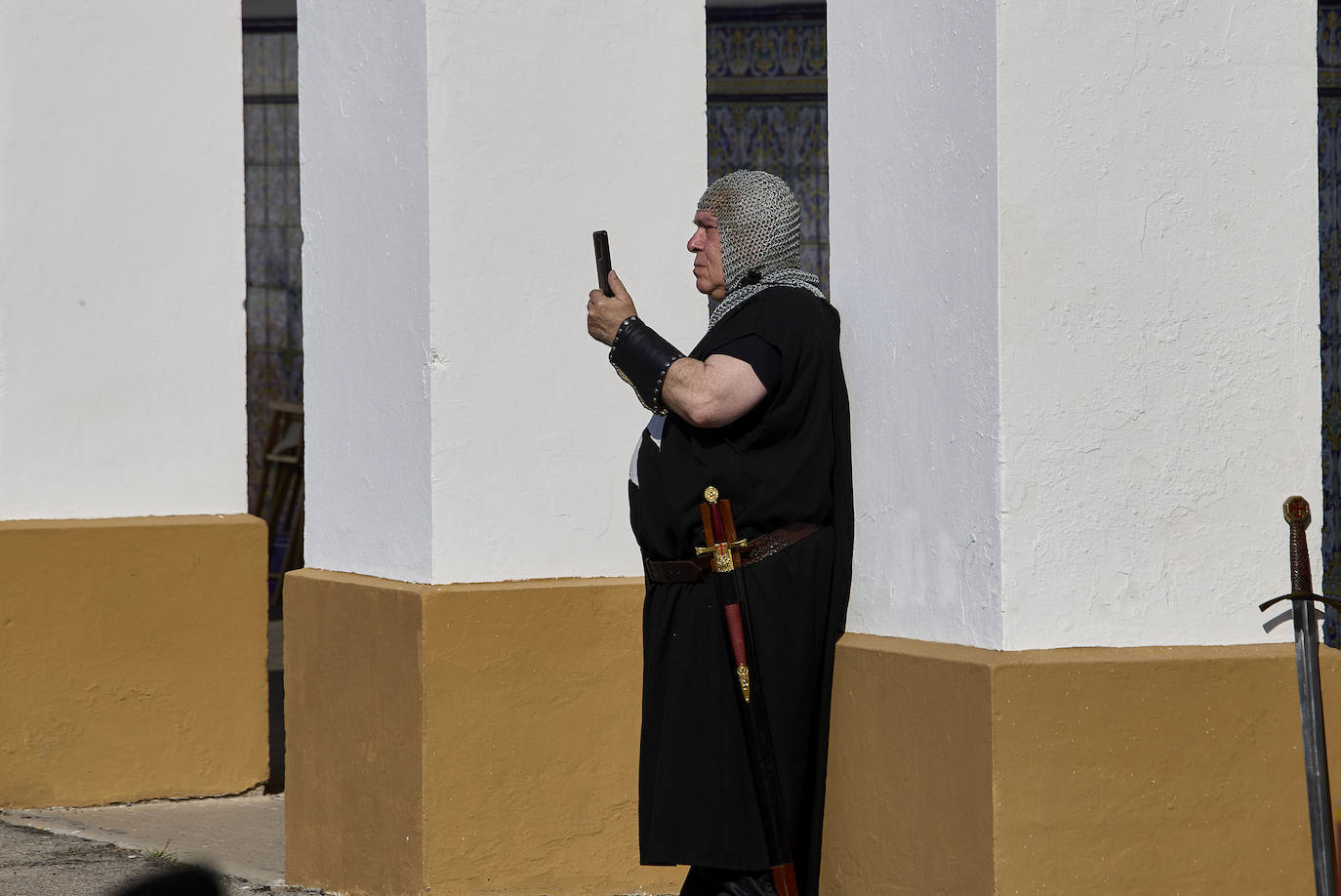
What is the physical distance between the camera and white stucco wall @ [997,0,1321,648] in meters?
3.44

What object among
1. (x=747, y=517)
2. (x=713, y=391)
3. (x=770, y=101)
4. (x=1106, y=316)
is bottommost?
(x=747, y=517)

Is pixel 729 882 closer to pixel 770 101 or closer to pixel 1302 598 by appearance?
pixel 1302 598

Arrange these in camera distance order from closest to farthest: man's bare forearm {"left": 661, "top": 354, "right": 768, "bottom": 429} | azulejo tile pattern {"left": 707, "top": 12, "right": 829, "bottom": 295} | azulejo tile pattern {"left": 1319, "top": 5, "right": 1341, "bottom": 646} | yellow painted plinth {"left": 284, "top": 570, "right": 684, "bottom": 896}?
1. man's bare forearm {"left": 661, "top": 354, "right": 768, "bottom": 429}
2. yellow painted plinth {"left": 284, "top": 570, "right": 684, "bottom": 896}
3. azulejo tile pattern {"left": 1319, "top": 5, "right": 1341, "bottom": 646}
4. azulejo tile pattern {"left": 707, "top": 12, "right": 829, "bottom": 295}

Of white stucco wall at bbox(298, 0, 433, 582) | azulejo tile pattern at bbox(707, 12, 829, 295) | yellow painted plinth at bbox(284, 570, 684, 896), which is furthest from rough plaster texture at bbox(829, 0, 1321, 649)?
azulejo tile pattern at bbox(707, 12, 829, 295)

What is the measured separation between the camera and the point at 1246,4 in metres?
3.55

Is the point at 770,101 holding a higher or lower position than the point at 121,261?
higher

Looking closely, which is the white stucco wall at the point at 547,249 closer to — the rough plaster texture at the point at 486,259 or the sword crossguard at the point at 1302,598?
the rough plaster texture at the point at 486,259

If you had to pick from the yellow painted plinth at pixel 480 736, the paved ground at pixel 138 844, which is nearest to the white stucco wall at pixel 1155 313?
the yellow painted plinth at pixel 480 736

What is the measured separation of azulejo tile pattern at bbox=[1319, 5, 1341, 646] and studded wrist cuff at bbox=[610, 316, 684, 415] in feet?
16.8

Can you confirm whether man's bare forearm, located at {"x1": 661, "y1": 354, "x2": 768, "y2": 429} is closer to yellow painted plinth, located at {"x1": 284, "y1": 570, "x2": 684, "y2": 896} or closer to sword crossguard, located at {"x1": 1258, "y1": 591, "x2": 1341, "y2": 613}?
sword crossguard, located at {"x1": 1258, "y1": 591, "x2": 1341, "y2": 613}

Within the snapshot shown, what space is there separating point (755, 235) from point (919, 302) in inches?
16.5

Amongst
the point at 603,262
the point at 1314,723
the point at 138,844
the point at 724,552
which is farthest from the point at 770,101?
the point at 1314,723

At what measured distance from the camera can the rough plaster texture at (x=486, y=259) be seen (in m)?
4.79

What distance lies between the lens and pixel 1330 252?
27.1 feet
